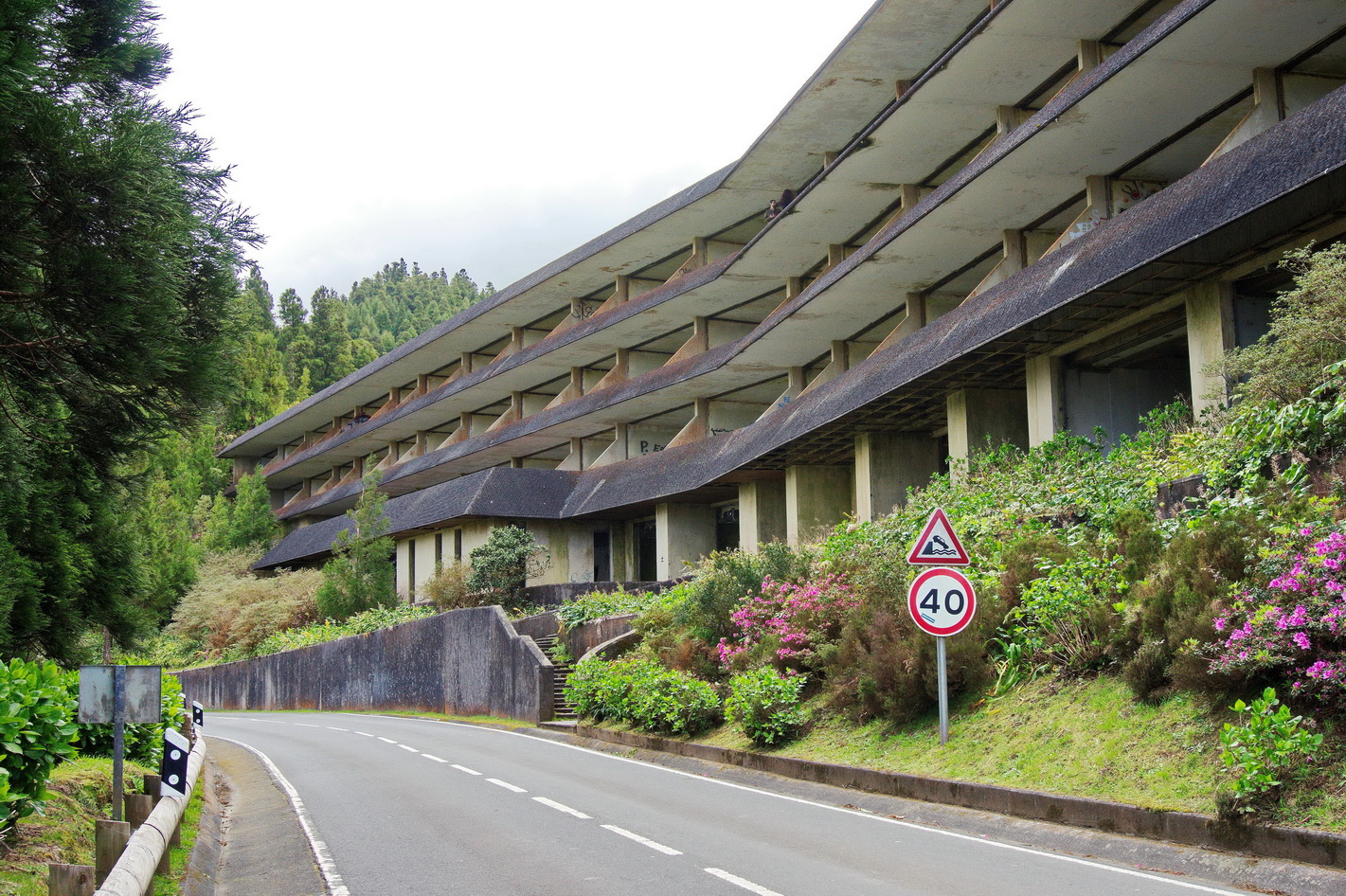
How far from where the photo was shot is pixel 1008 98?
2520 centimetres

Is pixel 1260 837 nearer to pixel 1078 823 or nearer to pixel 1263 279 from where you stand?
pixel 1078 823

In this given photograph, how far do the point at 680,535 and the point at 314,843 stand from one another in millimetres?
28255

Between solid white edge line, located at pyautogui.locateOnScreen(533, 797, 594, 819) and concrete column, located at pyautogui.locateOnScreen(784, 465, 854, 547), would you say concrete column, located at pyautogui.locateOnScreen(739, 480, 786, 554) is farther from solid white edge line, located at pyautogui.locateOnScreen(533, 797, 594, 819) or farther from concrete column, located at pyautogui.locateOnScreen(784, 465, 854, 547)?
solid white edge line, located at pyautogui.locateOnScreen(533, 797, 594, 819)

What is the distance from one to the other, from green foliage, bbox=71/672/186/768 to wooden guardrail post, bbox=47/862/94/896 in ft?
17.5

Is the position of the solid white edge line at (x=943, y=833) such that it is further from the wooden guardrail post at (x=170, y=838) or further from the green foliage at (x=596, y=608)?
the green foliage at (x=596, y=608)

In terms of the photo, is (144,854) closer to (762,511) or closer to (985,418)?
(985,418)

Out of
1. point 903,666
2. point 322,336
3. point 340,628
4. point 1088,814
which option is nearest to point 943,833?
point 1088,814

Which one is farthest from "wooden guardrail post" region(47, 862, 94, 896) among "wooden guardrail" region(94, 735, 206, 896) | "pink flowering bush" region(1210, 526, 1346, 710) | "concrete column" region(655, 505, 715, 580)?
"concrete column" region(655, 505, 715, 580)

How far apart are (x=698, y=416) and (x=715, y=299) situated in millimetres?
4110

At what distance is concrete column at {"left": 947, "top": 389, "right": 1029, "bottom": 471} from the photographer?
24953mm

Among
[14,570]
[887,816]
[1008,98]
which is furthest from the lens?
[1008,98]

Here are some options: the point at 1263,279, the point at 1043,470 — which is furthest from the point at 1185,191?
the point at 1043,470

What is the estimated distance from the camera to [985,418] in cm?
2527

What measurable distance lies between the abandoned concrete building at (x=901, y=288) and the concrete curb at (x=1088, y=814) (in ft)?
25.9
